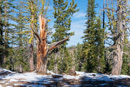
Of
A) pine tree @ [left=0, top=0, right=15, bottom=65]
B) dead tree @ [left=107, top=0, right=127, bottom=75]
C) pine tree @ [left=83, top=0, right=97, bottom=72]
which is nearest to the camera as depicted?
dead tree @ [left=107, top=0, right=127, bottom=75]

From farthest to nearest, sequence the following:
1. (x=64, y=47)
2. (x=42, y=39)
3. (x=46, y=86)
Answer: (x=64, y=47), (x=42, y=39), (x=46, y=86)

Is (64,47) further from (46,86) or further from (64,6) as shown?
(46,86)

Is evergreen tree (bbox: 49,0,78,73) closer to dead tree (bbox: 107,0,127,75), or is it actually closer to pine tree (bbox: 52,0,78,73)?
pine tree (bbox: 52,0,78,73)

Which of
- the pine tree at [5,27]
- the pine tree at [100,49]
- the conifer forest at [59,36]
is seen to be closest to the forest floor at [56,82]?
the conifer forest at [59,36]

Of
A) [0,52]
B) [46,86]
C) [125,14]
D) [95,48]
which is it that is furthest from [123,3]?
[0,52]

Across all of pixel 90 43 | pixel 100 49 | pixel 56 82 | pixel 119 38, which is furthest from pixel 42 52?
pixel 90 43

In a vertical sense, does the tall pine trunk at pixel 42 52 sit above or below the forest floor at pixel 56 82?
above

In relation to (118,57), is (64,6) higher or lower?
higher

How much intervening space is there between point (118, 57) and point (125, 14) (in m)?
3.58

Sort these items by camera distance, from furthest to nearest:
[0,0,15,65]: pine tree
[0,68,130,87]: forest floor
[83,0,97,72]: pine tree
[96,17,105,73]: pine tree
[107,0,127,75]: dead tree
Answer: [83,0,97,72]: pine tree < [96,17,105,73]: pine tree < [0,0,15,65]: pine tree < [107,0,127,75]: dead tree < [0,68,130,87]: forest floor

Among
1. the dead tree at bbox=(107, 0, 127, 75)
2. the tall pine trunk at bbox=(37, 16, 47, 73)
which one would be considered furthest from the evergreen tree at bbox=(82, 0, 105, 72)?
the tall pine trunk at bbox=(37, 16, 47, 73)

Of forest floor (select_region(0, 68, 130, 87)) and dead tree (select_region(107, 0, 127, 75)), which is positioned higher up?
dead tree (select_region(107, 0, 127, 75))

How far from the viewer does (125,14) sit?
992 cm

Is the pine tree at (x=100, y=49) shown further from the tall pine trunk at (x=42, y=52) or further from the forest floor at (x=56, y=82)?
the forest floor at (x=56, y=82)
